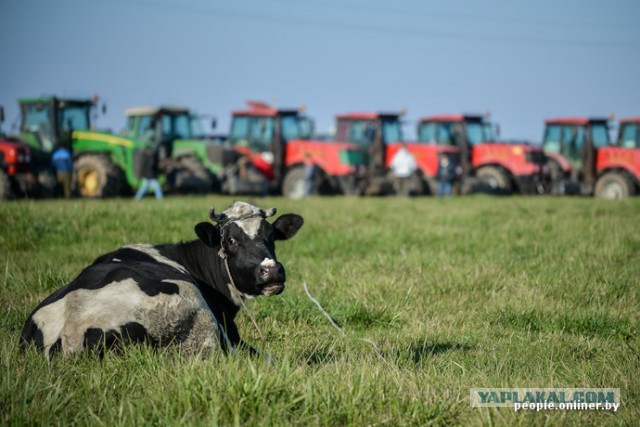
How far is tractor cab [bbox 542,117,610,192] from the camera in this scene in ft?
90.0

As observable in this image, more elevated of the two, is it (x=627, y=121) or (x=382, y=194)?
(x=627, y=121)

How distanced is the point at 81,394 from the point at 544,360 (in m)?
2.89

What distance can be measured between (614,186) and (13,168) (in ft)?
60.9

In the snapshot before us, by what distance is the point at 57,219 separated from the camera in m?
10.7

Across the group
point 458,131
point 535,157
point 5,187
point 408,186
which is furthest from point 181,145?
point 535,157

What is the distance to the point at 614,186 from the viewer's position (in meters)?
26.6

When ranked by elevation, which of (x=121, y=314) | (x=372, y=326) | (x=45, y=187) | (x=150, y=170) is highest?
(x=121, y=314)

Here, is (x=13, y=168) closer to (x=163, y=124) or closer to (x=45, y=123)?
(x=45, y=123)

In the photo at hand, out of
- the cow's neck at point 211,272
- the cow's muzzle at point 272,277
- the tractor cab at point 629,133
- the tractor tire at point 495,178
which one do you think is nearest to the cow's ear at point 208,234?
the cow's neck at point 211,272

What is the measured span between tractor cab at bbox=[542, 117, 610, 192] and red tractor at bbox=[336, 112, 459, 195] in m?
3.76

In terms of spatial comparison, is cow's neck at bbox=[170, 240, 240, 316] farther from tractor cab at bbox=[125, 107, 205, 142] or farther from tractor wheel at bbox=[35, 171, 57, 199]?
tractor cab at bbox=[125, 107, 205, 142]

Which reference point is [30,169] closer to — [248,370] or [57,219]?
[57,219]

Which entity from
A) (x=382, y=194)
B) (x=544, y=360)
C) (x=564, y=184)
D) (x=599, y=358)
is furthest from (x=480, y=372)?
(x=564, y=184)

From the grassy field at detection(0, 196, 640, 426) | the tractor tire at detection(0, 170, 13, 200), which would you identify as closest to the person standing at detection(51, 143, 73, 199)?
the tractor tire at detection(0, 170, 13, 200)
